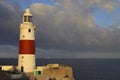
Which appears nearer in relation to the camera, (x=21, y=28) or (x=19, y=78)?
(x=19, y=78)

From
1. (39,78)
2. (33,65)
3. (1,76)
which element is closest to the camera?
(1,76)

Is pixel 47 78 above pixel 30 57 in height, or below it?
below

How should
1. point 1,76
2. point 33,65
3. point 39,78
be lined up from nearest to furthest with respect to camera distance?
point 1,76 < point 39,78 < point 33,65

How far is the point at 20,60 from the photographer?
4538 centimetres

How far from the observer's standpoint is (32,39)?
148 ft

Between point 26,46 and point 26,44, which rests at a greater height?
point 26,44

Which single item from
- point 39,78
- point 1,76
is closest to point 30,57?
point 39,78

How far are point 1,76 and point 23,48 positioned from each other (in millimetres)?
9577

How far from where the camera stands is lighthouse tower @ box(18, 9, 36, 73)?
4466 centimetres

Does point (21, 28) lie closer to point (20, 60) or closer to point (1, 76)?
point (20, 60)

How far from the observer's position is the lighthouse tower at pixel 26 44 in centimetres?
4466

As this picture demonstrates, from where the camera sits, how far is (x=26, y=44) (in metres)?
44.7

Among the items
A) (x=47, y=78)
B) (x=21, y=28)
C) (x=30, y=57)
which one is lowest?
(x=47, y=78)

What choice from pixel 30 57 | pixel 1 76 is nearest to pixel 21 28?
pixel 30 57
